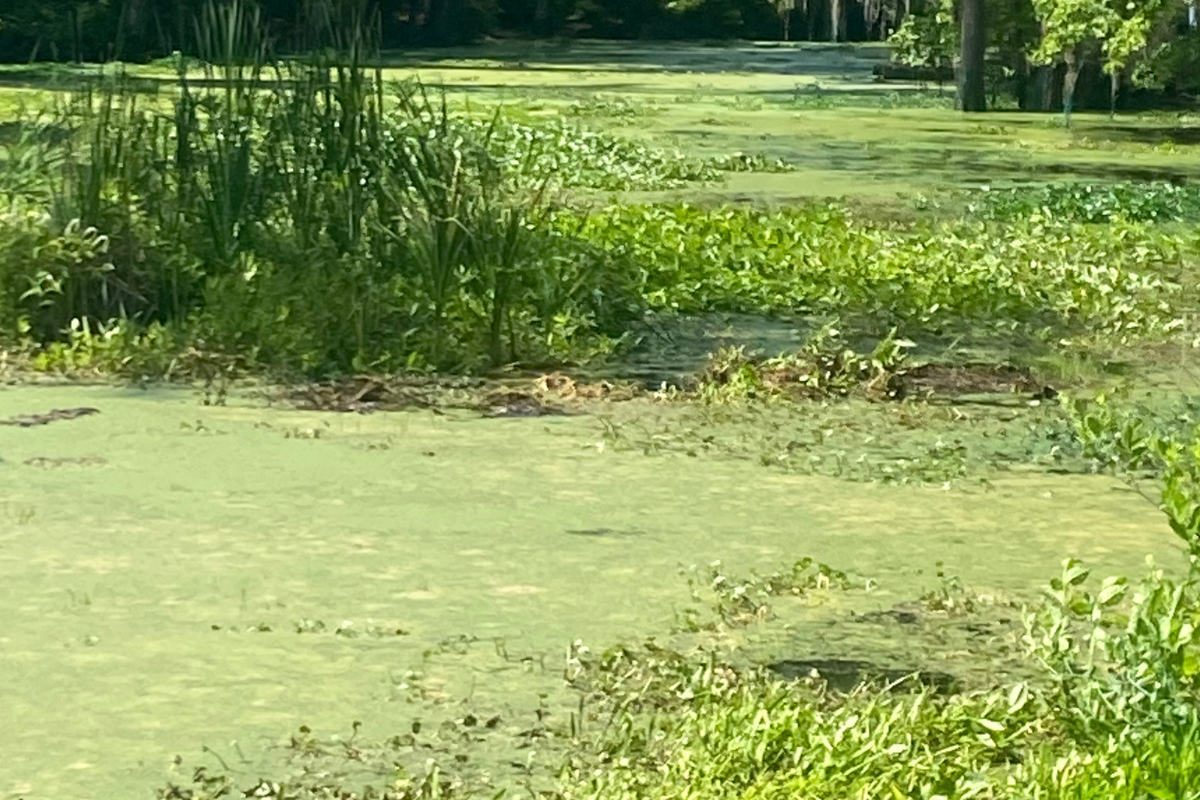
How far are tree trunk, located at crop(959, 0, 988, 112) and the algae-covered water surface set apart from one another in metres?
14.3

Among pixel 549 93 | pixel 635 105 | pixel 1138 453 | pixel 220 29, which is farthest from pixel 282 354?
pixel 549 93

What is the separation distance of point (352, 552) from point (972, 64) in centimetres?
1627

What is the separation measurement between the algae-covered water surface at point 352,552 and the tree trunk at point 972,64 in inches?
562

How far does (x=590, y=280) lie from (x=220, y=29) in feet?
4.20

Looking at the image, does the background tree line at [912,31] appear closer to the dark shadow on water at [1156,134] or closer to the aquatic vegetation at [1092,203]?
the dark shadow on water at [1156,134]

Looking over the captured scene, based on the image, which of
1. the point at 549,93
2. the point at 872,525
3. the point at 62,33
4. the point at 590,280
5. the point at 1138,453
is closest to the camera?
the point at 1138,453

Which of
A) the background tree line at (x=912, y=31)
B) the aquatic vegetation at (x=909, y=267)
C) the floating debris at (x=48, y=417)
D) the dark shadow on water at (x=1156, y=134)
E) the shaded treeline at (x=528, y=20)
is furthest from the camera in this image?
the shaded treeline at (x=528, y=20)

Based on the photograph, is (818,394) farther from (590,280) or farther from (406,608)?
(406,608)

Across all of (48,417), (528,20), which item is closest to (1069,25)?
(48,417)

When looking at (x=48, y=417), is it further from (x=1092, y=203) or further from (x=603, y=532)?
(x=1092, y=203)

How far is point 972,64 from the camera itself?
19906mm

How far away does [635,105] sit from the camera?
64.8ft

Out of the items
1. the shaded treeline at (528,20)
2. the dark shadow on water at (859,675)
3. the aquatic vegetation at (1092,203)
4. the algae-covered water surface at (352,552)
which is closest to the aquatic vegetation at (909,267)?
the aquatic vegetation at (1092,203)

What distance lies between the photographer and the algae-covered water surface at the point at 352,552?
338 cm
